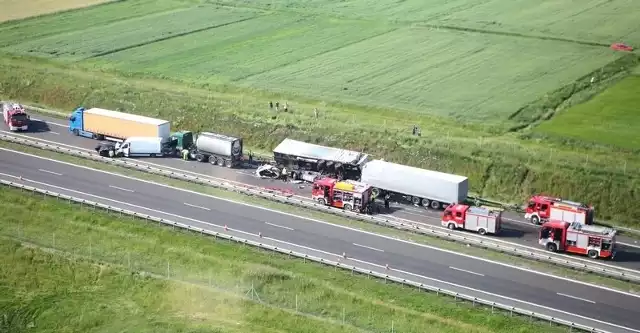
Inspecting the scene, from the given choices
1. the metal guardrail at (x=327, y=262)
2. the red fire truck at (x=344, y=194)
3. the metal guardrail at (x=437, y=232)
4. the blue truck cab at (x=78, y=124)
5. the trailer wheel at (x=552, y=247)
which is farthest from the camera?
the blue truck cab at (x=78, y=124)

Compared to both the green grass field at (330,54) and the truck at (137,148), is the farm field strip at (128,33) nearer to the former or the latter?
the green grass field at (330,54)

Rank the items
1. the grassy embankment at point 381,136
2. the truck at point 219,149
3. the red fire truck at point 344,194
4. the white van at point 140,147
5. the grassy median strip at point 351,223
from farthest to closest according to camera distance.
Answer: the white van at point 140,147, the truck at point 219,149, the grassy embankment at point 381,136, the red fire truck at point 344,194, the grassy median strip at point 351,223

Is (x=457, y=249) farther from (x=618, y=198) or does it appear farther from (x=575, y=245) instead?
(x=618, y=198)

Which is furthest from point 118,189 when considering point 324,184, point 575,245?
point 575,245

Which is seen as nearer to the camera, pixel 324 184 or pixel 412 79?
pixel 324 184

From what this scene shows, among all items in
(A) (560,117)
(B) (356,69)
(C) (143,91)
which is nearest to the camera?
(A) (560,117)

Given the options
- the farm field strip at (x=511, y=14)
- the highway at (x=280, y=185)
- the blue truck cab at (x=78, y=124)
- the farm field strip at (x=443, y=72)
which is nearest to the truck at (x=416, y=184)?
the highway at (x=280, y=185)

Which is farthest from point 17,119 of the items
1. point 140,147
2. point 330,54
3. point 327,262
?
point 327,262
